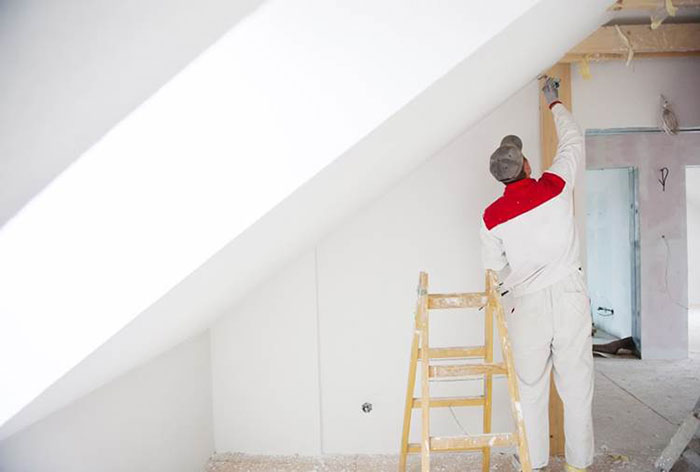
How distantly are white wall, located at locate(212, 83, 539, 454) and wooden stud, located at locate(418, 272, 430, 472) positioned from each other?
0.76 m

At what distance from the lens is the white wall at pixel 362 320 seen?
9.20 ft

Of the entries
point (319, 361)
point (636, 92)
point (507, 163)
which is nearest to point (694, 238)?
point (636, 92)

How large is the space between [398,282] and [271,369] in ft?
2.94

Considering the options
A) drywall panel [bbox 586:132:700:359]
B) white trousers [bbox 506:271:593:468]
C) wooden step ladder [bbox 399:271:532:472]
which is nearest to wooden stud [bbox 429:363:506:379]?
wooden step ladder [bbox 399:271:532:472]

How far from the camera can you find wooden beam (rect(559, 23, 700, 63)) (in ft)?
9.24

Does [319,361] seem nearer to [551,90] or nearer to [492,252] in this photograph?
[492,252]

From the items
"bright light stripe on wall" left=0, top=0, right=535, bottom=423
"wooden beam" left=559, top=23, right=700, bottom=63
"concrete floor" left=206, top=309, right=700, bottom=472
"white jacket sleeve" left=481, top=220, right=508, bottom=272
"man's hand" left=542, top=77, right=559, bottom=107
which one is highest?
"wooden beam" left=559, top=23, right=700, bottom=63

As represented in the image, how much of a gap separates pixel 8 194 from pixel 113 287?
29 cm

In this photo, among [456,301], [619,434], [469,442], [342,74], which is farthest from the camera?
[619,434]

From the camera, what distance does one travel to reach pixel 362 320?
286 cm

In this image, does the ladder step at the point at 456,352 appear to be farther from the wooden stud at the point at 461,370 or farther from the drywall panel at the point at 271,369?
the drywall panel at the point at 271,369

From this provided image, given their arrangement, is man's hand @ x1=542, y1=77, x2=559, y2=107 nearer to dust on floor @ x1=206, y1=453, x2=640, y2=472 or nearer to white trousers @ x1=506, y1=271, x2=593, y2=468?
white trousers @ x1=506, y1=271, x2=593, y2=468

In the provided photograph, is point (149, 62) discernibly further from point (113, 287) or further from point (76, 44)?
point (113, 287)

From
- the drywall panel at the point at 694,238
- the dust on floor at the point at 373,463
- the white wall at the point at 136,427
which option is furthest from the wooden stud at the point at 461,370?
the drywall panel at the point at 694,238
